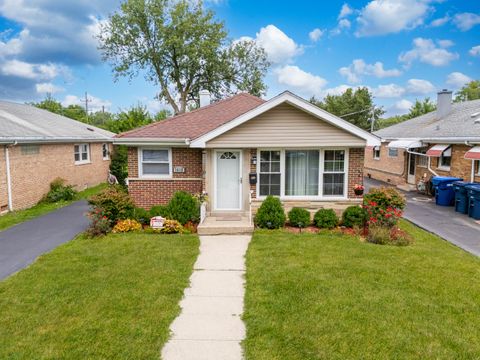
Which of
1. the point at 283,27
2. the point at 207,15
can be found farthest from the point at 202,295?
the point at 207,15

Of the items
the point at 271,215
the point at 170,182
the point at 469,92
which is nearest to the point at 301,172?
the point at 271,215

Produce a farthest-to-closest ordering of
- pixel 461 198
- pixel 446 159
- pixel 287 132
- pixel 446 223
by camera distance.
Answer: pixel 446 159
pixel 461 198
pixel 446 223
pixel 287 132

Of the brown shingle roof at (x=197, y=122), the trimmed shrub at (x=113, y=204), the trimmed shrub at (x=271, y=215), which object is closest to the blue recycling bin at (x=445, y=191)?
the trimmed shrub at (x=271, y=215)

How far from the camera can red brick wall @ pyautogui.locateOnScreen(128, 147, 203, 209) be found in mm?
11695

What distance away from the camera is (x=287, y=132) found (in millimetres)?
10586

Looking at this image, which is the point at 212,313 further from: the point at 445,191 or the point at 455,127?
the point at 455,127

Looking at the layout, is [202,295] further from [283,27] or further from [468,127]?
[283,27]

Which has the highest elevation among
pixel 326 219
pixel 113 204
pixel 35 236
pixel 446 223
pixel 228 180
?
pixel 228 180

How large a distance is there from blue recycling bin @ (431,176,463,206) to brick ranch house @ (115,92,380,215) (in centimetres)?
618

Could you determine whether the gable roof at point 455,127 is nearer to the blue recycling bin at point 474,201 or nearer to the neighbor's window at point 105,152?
the blue recycling bin at point 474,201

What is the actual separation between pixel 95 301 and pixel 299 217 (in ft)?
21.7

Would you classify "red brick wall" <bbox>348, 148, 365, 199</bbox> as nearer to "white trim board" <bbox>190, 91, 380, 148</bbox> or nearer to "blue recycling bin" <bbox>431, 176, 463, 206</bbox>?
"white trim board" <bbox>190, 91, 380, 148</bbox>

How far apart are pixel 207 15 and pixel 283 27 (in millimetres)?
10555

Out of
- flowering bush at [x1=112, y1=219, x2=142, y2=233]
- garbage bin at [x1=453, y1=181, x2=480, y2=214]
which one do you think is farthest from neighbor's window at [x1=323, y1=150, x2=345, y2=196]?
flowering bush at [x1=112, y1=219, x2=142, y2=233]
